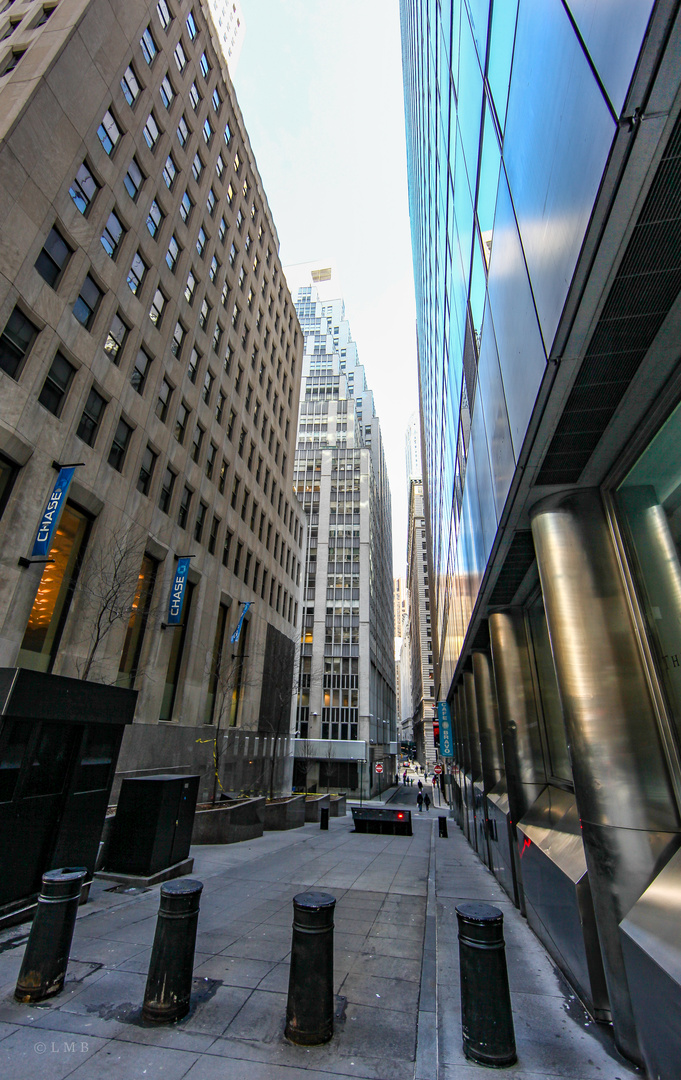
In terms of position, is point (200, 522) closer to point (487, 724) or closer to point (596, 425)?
point (487, 724)

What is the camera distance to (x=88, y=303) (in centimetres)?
1822

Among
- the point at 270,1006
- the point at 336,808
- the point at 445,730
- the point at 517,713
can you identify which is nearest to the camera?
the point at 270,1006

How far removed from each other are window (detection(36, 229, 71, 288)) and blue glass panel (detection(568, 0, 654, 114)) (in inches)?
706

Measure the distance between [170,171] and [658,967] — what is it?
107ft

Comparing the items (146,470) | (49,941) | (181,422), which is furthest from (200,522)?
(49,941)

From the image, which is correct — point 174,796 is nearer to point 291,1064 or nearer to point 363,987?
point 363,987

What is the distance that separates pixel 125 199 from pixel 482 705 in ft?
78.8

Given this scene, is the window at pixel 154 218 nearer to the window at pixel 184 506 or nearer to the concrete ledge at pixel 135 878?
the window at pixel 184 506

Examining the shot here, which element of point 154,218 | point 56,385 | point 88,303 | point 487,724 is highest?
point 154,218

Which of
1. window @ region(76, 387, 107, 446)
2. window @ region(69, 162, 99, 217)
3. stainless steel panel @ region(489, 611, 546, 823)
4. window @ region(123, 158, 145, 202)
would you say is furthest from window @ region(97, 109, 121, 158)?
stainless steel panel @ region(489, 611, 546, 823)

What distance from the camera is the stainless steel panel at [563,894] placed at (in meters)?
4.56

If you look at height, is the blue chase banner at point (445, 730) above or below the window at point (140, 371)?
below

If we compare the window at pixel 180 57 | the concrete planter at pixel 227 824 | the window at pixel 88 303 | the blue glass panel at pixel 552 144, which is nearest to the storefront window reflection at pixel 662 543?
the blue glass panel at pixel 552 144

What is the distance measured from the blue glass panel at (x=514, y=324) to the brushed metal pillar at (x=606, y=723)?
127 centimetres
